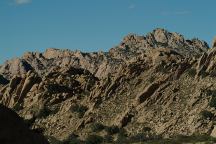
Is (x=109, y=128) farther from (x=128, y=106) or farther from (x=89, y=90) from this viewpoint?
(x=89, y=90)

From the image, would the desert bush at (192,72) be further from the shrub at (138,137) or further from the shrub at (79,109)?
the shrub at (79,109)

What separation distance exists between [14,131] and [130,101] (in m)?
102

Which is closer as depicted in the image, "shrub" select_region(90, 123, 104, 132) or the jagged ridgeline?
the jagged ridgeline

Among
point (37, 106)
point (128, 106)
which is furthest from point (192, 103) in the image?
point (37, 106)

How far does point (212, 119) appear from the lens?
3809 inches

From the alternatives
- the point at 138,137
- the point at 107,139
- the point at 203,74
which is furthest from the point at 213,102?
the point at 107,139

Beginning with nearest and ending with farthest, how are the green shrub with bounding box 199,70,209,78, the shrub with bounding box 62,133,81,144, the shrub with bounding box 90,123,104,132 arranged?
the shrub with bounding box 62,133,81,144 → the shrub with bounding box 90,123,104,132 → the green shrub with bounding box 199,70,209,78

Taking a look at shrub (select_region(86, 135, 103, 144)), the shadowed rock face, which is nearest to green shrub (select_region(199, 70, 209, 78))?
shrub (select_region(86, 135, 103, 144))

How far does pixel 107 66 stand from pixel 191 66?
80942 millimetres

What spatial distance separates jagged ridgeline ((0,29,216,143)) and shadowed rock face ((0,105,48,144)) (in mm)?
76521

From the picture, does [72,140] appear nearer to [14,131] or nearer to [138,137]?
[138,137]

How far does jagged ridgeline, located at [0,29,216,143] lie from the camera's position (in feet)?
336

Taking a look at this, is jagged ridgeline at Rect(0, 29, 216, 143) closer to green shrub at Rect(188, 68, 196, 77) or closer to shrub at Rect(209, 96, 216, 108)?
shrub at Rect(209, 96, 216, 108)

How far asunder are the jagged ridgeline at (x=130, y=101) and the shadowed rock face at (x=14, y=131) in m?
76.5
